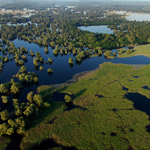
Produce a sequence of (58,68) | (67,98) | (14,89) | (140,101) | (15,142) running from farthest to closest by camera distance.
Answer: (58,68), (14,89), (140,101), (67,98), (15,142)

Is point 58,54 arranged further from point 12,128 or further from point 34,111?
point 12,128

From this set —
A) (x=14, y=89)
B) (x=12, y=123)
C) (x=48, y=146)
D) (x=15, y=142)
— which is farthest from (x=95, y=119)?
(x=14, y=89)

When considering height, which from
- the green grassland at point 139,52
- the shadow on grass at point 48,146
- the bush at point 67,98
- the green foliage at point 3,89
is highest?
the green grassland at point 139,52

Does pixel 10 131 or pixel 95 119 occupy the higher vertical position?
pixel 10 131

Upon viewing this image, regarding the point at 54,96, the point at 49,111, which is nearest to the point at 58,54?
the point at 54,96

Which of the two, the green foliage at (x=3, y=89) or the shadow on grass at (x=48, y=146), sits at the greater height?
the green foliage at (x=3, y=89)

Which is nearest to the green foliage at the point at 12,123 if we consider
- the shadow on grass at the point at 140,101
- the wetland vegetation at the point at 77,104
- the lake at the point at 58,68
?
the wetland vegetation at the point at 77,104

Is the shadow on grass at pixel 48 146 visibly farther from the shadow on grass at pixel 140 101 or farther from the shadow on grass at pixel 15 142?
the shadow on grass at pixel 140 101

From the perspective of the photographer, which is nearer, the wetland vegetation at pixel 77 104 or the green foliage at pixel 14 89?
the wetland vegetation at pixel 77 104

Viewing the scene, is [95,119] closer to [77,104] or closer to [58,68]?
[77,104]
